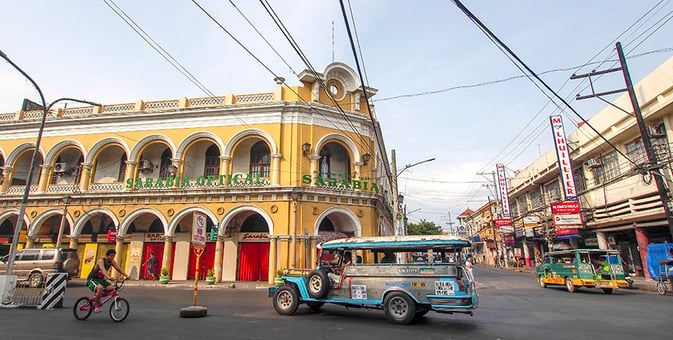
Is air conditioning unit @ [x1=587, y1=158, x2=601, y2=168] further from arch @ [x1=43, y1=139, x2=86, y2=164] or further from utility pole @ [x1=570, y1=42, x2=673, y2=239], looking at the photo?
arch @ [x1=43, y1=139, x2=86, y2=164]

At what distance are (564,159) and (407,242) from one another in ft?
62.1

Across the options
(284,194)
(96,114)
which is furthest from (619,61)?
(96,114)

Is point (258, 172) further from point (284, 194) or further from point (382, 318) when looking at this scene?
point (382, 318)

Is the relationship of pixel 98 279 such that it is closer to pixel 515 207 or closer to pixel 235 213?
pixel 235 213

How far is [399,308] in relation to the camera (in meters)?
8.42

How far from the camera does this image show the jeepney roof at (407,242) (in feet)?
27.9

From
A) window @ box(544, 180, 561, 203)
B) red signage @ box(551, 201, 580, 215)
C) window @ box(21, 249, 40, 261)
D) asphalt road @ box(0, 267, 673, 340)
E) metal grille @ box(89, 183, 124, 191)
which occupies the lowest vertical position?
asphalt road @ box(0, 267, 673, 340)

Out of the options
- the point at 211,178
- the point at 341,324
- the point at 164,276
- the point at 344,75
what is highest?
the point at 344,75

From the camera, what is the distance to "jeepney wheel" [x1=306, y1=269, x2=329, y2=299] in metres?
9.10

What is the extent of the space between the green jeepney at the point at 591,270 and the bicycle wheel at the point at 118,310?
17232 mm

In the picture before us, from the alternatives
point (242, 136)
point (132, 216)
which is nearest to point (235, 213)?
point (242, 136)

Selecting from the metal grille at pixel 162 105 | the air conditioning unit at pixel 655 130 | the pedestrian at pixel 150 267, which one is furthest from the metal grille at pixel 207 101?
the air conditioning unit at pixel 655 130

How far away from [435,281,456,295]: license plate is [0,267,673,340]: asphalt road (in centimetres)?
73

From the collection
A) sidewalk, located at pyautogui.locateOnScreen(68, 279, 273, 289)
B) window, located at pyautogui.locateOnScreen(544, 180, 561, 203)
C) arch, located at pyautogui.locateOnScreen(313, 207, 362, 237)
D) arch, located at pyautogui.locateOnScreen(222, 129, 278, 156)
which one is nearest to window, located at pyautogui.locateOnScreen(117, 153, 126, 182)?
sidewalk, located at pyautogui.locateOnScreen(68, 279, 273, 289)
